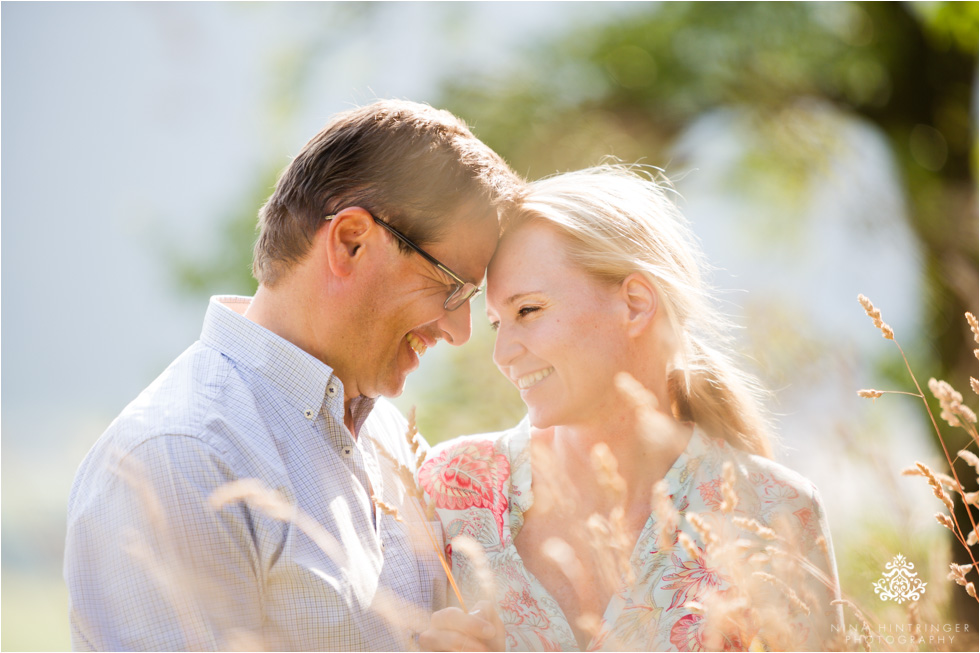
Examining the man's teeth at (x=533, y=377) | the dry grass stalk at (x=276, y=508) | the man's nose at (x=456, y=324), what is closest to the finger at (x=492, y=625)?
the dry grass stalk at (x=276, y=508)

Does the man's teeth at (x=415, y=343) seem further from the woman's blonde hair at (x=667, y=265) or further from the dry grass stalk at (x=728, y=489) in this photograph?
the dry grass stalk at (x=728, y=489)

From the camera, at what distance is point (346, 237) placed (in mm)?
1989

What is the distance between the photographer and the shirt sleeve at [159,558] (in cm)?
149

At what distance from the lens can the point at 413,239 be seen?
2043 mm

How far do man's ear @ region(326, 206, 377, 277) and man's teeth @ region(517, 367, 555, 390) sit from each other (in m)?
0.55

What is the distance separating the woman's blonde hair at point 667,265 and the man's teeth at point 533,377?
299mm

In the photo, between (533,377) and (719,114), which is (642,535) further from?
(719,114)

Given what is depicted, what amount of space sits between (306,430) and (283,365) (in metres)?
0.17

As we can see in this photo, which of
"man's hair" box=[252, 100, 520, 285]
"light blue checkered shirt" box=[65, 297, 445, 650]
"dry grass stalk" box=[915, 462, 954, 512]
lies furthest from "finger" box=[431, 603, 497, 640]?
"man's hair" box=[252, 100, 520, 285]

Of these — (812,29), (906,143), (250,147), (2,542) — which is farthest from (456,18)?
(2,542)

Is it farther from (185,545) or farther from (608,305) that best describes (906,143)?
(185,545)

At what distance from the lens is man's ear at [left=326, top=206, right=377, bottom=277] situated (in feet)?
6.45

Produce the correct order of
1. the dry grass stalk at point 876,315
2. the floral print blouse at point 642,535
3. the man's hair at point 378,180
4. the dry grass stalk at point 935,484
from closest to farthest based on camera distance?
the dry grass stalk at point 935,484 < the dry grass stalk at point 876,315 < the floral print blouse at point 642,535 < the man's hair at point 378,180

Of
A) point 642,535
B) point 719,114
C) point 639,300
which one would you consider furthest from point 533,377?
point 719,114
